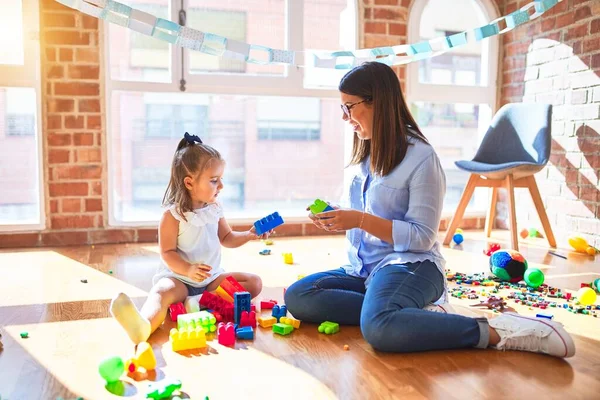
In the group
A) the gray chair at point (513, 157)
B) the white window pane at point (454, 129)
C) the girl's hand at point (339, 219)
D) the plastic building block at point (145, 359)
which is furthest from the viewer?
the white window pane at point (454, 129)

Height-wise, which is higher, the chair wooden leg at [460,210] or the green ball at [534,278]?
the chair wooden leg at [460,210]

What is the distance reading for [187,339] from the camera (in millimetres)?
1641

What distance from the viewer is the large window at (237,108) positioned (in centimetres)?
345

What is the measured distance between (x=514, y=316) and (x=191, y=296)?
3.41ft

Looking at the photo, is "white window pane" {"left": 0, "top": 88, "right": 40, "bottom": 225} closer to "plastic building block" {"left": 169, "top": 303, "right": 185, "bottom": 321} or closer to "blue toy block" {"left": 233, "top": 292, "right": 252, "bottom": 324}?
"plastic building block" {"left": 169, "top": 303, "right": 185, "bottom": 321}

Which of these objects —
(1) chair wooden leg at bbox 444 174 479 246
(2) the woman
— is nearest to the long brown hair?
(2) the woman

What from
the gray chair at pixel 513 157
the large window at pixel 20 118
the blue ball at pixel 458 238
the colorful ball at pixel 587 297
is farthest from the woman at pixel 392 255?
the large window at pixel 20 118

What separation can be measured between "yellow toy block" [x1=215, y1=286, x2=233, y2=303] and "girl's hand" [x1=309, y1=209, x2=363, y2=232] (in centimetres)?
47

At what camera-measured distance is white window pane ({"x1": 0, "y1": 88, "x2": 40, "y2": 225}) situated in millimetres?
3250

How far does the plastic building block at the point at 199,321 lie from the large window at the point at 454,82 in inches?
100

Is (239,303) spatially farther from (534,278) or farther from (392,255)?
(534,278)

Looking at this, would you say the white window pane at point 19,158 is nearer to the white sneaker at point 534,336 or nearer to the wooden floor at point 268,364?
the wooden floor at point 268,364

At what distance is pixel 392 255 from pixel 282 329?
1.30 feet

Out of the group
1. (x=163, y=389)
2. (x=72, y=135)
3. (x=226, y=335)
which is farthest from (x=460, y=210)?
(x=163, y=389)
